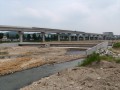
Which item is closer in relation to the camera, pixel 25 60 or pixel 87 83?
pixel 87 83

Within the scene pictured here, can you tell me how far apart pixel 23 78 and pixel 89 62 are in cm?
760

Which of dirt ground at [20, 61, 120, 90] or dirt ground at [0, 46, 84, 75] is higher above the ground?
dirt ground at [20, 61, 120, 90]

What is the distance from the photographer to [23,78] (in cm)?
2416

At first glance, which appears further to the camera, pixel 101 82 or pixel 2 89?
pixel 2 89

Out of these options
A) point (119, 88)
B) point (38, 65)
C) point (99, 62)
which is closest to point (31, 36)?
point (38, 65)

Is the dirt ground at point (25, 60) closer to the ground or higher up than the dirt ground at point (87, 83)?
closer to the ground

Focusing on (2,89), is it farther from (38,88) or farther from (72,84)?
(72,84)

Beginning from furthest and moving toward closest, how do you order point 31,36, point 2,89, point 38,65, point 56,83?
point 31,36 < point 38,65 < point 2,89 < point 56,83

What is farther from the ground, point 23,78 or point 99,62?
point 99,62

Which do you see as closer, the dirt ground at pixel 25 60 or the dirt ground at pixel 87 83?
the dirt ground at pixel 87 83

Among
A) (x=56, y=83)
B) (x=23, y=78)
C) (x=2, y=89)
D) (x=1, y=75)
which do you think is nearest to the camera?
(x=56, y=83)

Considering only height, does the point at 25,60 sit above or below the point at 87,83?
below

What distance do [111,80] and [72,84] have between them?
2835mm

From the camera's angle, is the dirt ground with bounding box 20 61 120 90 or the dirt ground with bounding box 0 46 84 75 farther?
the dirt ground with bounding box 0 46 84 75
